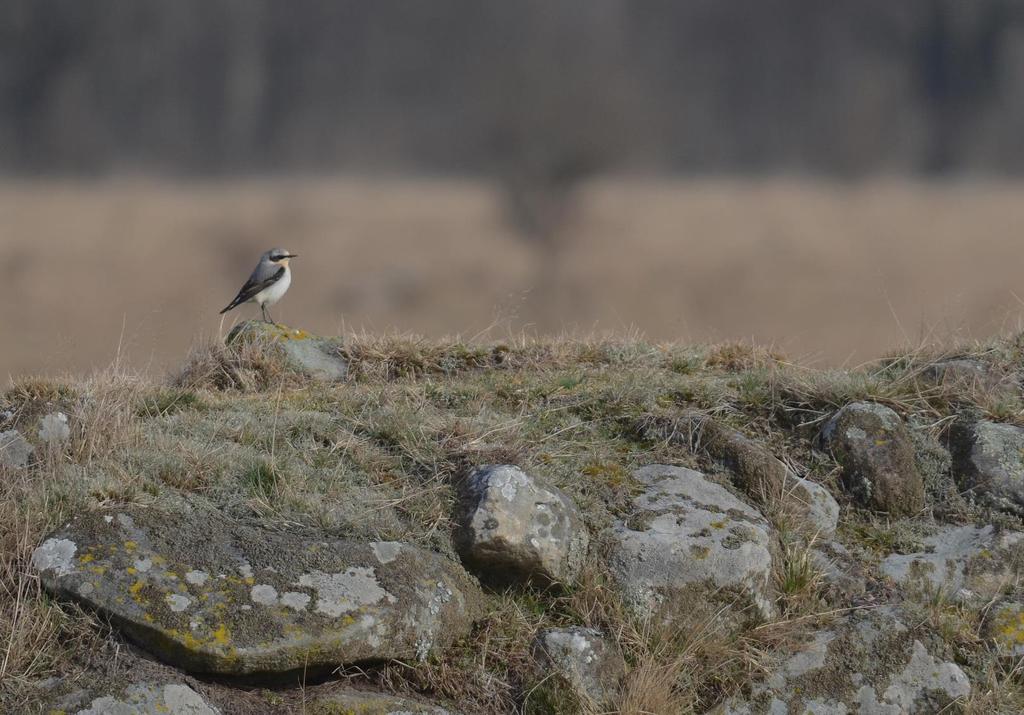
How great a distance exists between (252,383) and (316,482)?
239cm

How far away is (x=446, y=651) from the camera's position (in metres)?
4.88

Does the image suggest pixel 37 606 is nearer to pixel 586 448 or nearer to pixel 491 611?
pixel 491 611

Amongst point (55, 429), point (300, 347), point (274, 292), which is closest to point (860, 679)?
point (55, 429)

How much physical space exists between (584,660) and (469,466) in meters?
1.26

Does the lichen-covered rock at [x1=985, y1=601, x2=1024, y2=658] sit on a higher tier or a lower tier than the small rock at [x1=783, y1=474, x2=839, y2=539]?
lower

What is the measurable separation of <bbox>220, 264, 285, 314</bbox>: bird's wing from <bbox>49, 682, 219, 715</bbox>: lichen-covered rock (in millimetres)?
5016

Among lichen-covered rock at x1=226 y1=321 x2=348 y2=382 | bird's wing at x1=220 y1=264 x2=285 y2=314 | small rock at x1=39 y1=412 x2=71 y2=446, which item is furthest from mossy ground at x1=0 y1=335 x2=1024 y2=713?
bird's wing at x1=220 y1=264 x2=285 y2=314

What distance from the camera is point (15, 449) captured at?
568 cm

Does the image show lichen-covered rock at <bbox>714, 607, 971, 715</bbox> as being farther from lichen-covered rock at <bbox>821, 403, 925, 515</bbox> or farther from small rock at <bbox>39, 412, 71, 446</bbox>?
small rock at <bbox>39, 412, 71, 446</bbox>

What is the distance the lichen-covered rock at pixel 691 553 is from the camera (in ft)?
17.0

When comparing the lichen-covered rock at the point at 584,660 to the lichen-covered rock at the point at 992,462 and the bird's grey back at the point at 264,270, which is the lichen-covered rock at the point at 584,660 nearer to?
the lichen-covered rock at the point at 992,462

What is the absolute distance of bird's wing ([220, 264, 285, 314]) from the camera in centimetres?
901

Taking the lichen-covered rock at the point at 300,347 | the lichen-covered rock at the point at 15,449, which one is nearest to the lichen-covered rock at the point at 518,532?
the lichen-covered rock at the point at 15,449

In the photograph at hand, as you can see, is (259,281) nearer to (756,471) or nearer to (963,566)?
(756,471)
